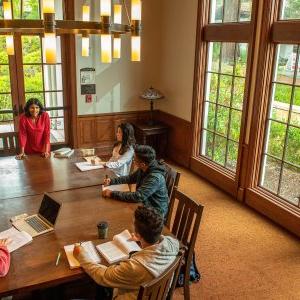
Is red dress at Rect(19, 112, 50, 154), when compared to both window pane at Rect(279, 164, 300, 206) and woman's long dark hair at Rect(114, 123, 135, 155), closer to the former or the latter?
woman's long dark hair at Rect(114, 123, 135, 155)

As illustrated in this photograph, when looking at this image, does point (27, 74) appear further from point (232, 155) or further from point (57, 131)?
point (232, 155)

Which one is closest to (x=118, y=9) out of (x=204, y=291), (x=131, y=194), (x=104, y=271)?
(x=131, y=194)

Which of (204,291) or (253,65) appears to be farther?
(253,65)

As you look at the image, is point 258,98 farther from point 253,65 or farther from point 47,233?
point 47,233

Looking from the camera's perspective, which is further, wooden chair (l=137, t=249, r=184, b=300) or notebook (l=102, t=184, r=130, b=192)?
notebook (l=102, t=184, r=130, b=192)

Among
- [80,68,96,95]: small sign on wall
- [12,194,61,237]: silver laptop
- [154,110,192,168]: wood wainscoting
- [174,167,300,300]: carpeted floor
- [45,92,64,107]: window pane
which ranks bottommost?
[174,167,300,300]: carpeted floor

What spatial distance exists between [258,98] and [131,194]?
2.11m

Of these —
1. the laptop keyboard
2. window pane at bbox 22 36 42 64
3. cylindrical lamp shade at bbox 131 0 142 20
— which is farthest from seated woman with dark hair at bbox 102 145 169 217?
window pane at bbox 22 36 42 64

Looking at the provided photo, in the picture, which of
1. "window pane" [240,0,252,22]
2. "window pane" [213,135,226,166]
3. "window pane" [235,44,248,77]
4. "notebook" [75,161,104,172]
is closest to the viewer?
"notebook" [75,161,104,172]

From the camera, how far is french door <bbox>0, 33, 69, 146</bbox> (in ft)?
17.7

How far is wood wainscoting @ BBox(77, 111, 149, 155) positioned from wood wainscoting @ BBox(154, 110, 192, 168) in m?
0.51

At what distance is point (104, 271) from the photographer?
195 centimetres

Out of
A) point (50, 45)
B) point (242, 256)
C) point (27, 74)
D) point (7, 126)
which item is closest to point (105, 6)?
point (50, 45)

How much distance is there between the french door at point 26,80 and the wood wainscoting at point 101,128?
46 cm
